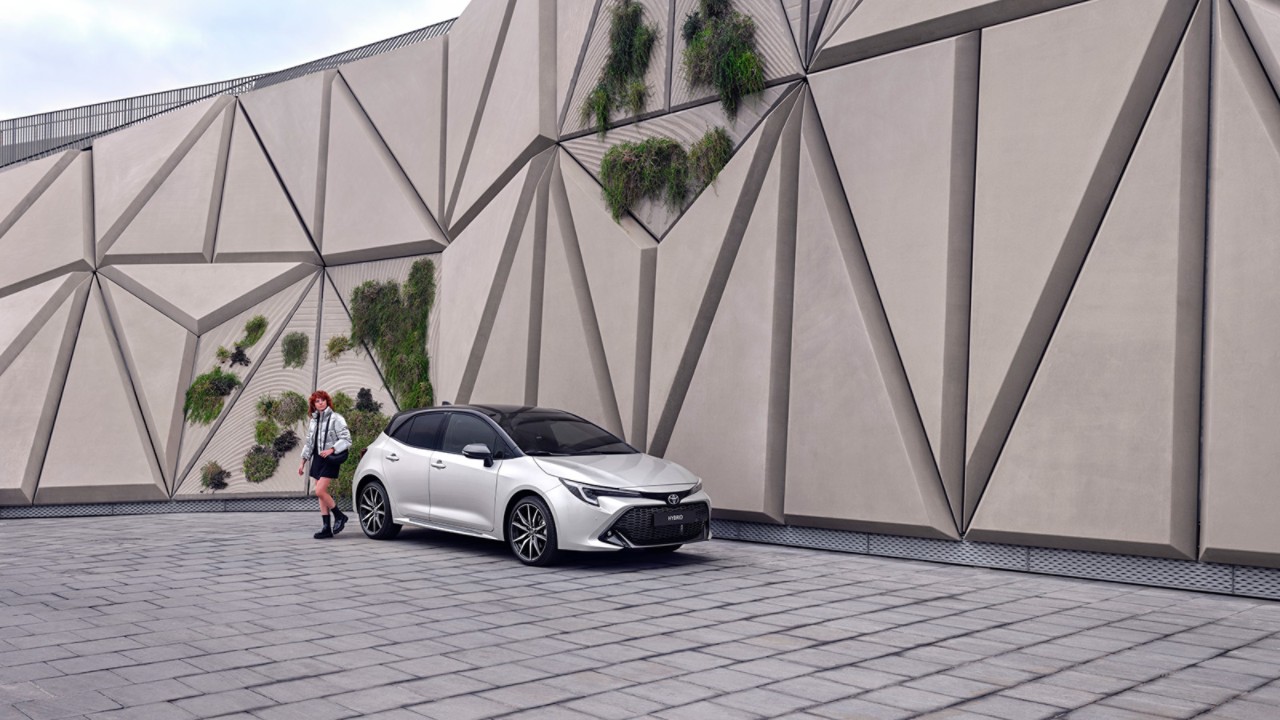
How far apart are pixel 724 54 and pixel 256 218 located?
997 centimetres

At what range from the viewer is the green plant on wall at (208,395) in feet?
56.9

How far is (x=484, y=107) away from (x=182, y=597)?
1062 centimetres

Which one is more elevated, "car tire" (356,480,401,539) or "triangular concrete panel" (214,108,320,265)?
"triangular concrete panel" (214,108,320,265)

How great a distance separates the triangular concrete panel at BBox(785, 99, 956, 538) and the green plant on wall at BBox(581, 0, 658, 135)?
2952 millimetres

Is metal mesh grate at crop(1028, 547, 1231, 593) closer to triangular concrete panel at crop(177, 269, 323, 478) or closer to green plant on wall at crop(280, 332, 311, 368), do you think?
green plant on wall at crop(280, 332, 311, 368)

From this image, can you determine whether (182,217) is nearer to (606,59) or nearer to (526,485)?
(606,59)

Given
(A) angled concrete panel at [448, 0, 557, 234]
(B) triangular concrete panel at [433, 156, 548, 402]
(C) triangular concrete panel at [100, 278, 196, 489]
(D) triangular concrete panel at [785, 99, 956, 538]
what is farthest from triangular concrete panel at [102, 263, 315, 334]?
(D) triangular concrete panel at [785, 99, 956, 538]

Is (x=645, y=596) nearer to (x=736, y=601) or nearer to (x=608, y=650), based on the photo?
(x=736, y=601)

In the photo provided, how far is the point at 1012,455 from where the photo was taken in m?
9.74

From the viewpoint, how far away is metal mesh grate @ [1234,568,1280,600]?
26.9 ft

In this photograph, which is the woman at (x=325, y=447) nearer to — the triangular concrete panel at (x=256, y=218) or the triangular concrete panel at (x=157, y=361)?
the triangular concrete panel at (x=157, y=361)

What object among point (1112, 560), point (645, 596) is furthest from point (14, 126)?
point (1112, 560)

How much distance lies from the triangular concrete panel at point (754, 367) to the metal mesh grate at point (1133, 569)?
10.1 feet

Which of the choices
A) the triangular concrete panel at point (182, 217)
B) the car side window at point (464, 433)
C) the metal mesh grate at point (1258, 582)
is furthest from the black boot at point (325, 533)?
the metal mesh grate at point (1258, 582)
